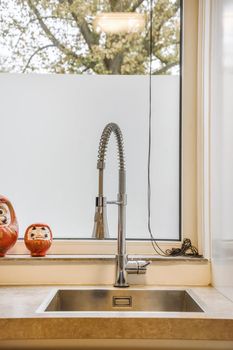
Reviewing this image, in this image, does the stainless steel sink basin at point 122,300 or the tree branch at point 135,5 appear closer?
the stainless steel sink basin at point 122,300

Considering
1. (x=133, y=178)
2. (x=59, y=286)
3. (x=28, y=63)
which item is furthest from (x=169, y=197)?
(x=28, y=63)

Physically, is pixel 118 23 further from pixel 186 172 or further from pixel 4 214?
pixel 4 214

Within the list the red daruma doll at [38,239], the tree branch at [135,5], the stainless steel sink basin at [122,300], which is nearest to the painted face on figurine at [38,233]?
the red daruma doll at [38,239]

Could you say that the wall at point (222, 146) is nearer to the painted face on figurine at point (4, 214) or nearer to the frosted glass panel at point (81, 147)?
the frosted glass panel at point (81, 147)

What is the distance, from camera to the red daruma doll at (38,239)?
1.99 meters

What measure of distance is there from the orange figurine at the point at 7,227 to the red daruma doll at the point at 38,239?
5 centimetres

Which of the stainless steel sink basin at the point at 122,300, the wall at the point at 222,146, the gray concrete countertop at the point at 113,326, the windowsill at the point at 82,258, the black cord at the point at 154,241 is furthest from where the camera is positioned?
the black cord at the point at 154,241

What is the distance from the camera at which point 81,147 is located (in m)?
2.22

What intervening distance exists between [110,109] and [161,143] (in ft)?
0.87

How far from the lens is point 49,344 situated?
141 cm

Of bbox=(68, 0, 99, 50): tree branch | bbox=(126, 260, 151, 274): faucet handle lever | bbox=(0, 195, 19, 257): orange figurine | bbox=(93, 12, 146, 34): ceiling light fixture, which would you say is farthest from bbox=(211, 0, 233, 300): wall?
bbox=(0, 195, 19, 257): orange figurine

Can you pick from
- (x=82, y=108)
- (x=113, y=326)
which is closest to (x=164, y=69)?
(x=82, y=108)

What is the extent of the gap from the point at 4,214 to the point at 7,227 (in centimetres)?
5

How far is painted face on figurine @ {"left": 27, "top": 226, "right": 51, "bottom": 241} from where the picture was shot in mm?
1986
